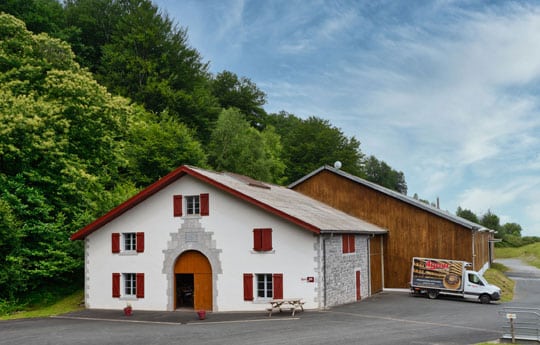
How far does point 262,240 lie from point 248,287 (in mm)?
2440

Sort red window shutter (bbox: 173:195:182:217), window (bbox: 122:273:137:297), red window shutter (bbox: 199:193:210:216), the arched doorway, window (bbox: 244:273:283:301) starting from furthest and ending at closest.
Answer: window (bbox: 122:273:137:297), red window shutter (bbox: 173:195:182:217), red window shutter (bbox: 199:193:210:216), the arched doorway, window (bbox: 244:273:283:301)

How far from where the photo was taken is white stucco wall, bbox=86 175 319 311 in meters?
26.3

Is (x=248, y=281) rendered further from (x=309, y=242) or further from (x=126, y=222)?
(x=126, y=222)

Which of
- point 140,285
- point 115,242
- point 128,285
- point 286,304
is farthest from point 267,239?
point 115,242

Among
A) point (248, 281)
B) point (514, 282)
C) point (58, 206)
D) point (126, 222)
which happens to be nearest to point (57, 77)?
point (58, 206)

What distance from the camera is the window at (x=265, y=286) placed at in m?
26.5

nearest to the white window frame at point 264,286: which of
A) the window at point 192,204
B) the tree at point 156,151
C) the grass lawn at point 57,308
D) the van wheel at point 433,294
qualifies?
the window at point 192,204

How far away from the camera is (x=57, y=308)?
31328 millimetres

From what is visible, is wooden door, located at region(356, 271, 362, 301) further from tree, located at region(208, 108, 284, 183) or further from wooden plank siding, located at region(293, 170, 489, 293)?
tree, located at region(208, 108, 284, 183)

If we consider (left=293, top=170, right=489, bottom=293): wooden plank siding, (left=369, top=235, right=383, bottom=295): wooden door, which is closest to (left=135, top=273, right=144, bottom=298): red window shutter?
(left=369, top=235, right=383, bottom=295): wooden door

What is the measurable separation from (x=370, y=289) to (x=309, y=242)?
934 centimetres

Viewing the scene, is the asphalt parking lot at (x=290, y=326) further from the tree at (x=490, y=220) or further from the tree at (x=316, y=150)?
the tree at (x=490, y=220)

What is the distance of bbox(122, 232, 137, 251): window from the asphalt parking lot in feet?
11.9

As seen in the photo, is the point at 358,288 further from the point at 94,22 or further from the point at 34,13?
the point at 94,22
